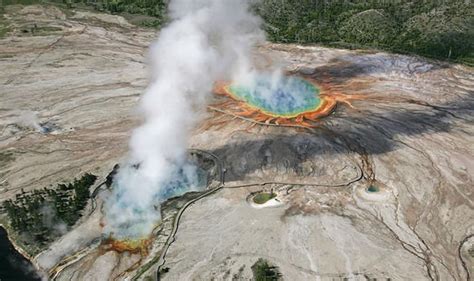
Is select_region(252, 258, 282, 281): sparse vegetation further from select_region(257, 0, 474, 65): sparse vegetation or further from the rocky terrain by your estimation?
select_region(257, 0, 474, 65): sparse vegetation

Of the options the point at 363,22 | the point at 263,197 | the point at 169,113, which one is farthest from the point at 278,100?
the point at 363,22

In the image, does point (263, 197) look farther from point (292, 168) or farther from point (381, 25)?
point (381, 25)

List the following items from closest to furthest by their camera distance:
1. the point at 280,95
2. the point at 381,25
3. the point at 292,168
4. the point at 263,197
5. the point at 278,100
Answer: the point at 263,197, the point at 292,168, the point at 278,100, the point at 280,95, the point at 381,25

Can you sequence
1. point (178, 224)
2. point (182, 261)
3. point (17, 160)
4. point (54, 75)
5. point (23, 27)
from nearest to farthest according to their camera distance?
point (182, 261)
point (178, 224)
point (17, 160)
point (54, 75)
point (23, 27)

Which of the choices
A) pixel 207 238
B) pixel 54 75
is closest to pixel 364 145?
pixel 207 238

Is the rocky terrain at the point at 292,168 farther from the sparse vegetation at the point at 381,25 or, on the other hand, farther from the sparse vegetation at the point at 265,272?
the sparse vegetation at the point at 381,25

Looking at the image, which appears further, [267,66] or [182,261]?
[267,66]

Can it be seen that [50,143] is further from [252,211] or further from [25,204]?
[252,211]
